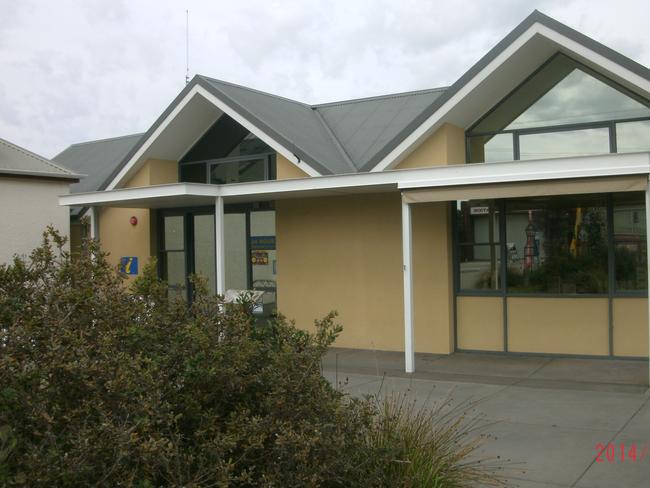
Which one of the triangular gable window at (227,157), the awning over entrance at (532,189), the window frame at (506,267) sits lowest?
the window frame at (506,267)

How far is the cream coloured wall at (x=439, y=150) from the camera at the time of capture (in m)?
11.6

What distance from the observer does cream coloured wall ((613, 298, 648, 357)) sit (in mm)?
10828

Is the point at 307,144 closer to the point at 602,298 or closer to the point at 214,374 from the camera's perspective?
the point at 602,298

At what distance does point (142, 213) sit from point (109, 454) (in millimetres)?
12724

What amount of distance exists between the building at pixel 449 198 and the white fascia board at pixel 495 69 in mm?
19

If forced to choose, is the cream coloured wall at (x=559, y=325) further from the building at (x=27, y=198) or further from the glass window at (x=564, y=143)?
the building at (x=27, y=198)

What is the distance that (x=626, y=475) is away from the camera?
593 cm

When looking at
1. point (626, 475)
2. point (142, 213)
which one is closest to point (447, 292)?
point (626, 475)

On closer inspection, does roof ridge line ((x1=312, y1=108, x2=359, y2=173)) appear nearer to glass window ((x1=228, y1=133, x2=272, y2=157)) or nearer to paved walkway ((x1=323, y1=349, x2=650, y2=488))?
glass window ((x1=228, y1=133, x2=272, y2=157))

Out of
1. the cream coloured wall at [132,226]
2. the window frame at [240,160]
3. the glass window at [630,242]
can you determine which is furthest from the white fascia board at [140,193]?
the glass window at [630,242]

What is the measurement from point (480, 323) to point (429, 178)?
2.89m

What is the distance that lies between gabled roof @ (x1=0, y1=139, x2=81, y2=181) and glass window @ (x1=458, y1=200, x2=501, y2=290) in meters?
10.2

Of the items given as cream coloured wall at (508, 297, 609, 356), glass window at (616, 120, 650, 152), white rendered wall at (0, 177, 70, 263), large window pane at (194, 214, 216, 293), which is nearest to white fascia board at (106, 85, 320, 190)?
large window pane at (194, 214, 216, 293)

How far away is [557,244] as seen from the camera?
450 inches
